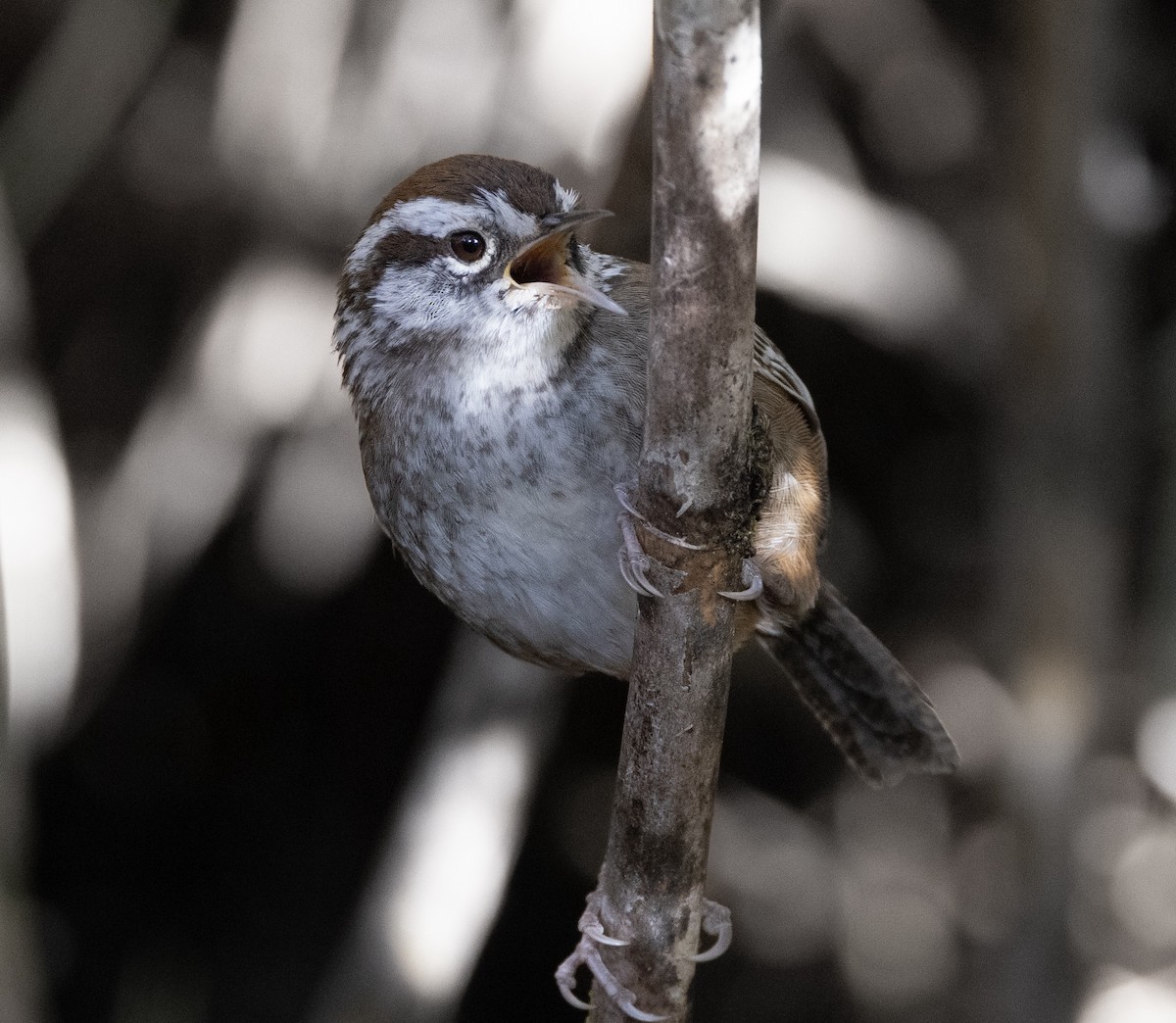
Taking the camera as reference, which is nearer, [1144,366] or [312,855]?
[1144,366]

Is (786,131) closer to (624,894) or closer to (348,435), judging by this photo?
(348,435)

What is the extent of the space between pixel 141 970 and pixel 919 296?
3.62 meters

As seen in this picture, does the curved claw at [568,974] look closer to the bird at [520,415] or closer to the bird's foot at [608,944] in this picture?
the bird's foot at [608,944]

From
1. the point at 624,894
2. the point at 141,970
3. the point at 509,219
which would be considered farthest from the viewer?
the point at 141,970

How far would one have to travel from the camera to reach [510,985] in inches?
193

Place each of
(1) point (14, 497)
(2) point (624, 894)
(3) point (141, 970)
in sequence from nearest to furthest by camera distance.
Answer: (2) point (624, 894) → (1) point (14, 497) → (3) point (141, 970)

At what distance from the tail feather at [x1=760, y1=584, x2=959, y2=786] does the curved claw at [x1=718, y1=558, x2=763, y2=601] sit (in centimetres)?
115

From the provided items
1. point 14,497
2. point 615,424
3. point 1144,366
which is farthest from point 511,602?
point 1144,366

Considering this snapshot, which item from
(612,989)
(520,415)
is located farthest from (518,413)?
(612,989)

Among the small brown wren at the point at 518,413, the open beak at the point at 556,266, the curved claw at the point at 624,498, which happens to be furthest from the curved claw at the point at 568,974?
the open beak at the point at 556,266

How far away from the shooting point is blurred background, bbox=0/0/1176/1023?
4.15m

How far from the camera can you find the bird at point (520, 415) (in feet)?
8.38

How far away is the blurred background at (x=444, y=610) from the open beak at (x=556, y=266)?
4.10 ft

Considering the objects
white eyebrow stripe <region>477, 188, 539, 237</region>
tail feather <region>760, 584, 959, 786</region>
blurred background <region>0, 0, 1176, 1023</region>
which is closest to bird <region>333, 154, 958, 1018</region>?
white eyebrow stripe <region>477, 188, 539, 237</region>
